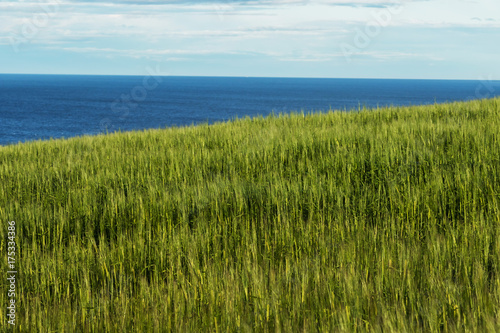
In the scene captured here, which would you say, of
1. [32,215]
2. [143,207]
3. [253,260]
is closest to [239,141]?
[143,207]

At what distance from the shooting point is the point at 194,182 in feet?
19.1

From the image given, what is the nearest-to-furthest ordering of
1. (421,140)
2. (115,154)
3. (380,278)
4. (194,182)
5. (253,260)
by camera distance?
(380,278)
(253,260)
(194,182)
(421,140)
(115,154)

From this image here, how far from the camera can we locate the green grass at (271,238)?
8.38 ft

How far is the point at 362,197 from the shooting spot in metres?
4.62

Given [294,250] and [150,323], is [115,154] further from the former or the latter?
[150,323]

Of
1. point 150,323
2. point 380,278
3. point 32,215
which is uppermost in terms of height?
point 32,215

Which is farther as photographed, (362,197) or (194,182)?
(194,182)

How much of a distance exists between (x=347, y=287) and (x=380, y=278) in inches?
9.6

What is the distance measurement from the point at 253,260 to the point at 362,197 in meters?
1.65

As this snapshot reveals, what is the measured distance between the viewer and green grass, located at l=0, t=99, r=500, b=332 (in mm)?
2555

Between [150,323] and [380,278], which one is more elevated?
[380,278]

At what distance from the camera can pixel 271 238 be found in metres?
3.89

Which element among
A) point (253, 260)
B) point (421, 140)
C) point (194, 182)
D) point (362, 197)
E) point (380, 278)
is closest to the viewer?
point (380, 278)

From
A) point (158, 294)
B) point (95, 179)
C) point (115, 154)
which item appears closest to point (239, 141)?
point (115, 154)
